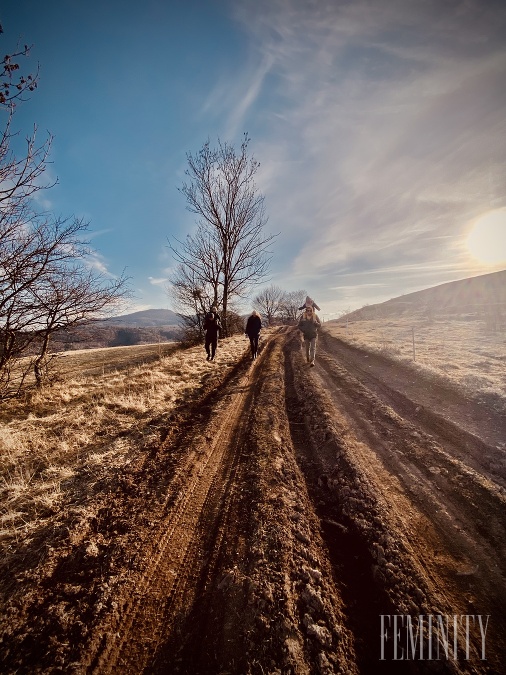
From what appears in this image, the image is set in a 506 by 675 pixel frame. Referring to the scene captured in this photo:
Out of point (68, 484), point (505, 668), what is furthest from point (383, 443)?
point (68, 484)

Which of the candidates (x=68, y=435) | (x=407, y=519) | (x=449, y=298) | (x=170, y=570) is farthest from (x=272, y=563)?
(x=449, y=298)

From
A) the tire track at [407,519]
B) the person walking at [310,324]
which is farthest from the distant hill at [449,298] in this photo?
the tire track at [407,519]

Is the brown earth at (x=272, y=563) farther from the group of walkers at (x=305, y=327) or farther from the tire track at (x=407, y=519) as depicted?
the group of walkers at (x=305, y=327)

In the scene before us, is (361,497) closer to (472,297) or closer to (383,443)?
(383,443)

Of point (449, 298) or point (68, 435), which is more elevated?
point (449, 298)

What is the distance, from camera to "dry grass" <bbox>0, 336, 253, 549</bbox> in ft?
11.2

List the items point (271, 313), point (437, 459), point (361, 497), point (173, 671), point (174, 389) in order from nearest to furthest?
point (173, 671) → point (361, 497) → point (437, 459) → point (174, 389) → point (271, 313)

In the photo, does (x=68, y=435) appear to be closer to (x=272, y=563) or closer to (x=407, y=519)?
(x=272, y=563)

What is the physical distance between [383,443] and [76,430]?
606cm

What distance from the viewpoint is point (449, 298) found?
60.1m

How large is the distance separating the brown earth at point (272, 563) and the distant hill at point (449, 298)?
51104 mm

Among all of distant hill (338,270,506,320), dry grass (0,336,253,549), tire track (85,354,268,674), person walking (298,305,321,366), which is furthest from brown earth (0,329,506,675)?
distant hill (338,270,506,320)

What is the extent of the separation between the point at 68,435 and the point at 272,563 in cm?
475

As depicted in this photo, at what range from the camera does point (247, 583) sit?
2350 millimetres
